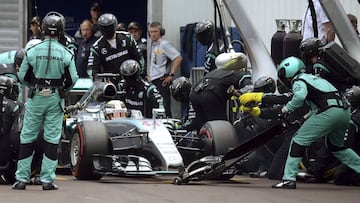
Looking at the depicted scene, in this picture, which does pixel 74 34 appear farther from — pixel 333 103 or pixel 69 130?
pixel 333 103

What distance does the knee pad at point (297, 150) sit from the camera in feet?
44.8

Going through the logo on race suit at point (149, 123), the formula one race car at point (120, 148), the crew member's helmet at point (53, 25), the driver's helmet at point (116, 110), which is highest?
the crew member's helmet at point (53, 25)

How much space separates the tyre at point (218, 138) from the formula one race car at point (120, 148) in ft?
1.61

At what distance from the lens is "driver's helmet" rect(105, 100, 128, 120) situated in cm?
1510

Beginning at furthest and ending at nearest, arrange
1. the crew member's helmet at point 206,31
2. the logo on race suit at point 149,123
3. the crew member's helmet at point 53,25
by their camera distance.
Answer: the crew member's helmet at point 206,31
the logo on race suit at point 149,123
the crew member's helmet at point 53,25

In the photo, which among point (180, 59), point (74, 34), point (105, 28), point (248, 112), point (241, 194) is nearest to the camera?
point (241, 194)

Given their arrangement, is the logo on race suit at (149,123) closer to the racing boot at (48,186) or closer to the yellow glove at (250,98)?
the yellow glove at (250,98)

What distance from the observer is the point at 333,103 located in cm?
1363

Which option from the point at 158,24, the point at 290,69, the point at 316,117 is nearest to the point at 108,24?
the point at 158,24

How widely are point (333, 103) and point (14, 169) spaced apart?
4.04 m

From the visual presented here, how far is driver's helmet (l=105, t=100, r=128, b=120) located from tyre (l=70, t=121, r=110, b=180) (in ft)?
2.57

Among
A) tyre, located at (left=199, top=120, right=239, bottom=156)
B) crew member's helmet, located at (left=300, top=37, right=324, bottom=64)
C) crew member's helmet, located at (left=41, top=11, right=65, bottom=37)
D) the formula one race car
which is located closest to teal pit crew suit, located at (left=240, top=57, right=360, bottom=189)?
crew member's helmet, located at (left=300, top=37, right=324, bottom=64)

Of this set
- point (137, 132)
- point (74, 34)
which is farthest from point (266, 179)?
point (74, 34)

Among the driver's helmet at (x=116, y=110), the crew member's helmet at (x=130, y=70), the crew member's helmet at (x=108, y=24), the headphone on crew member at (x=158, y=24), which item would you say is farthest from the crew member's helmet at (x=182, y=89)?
the headphone on crew member at (x=158, y=24)
